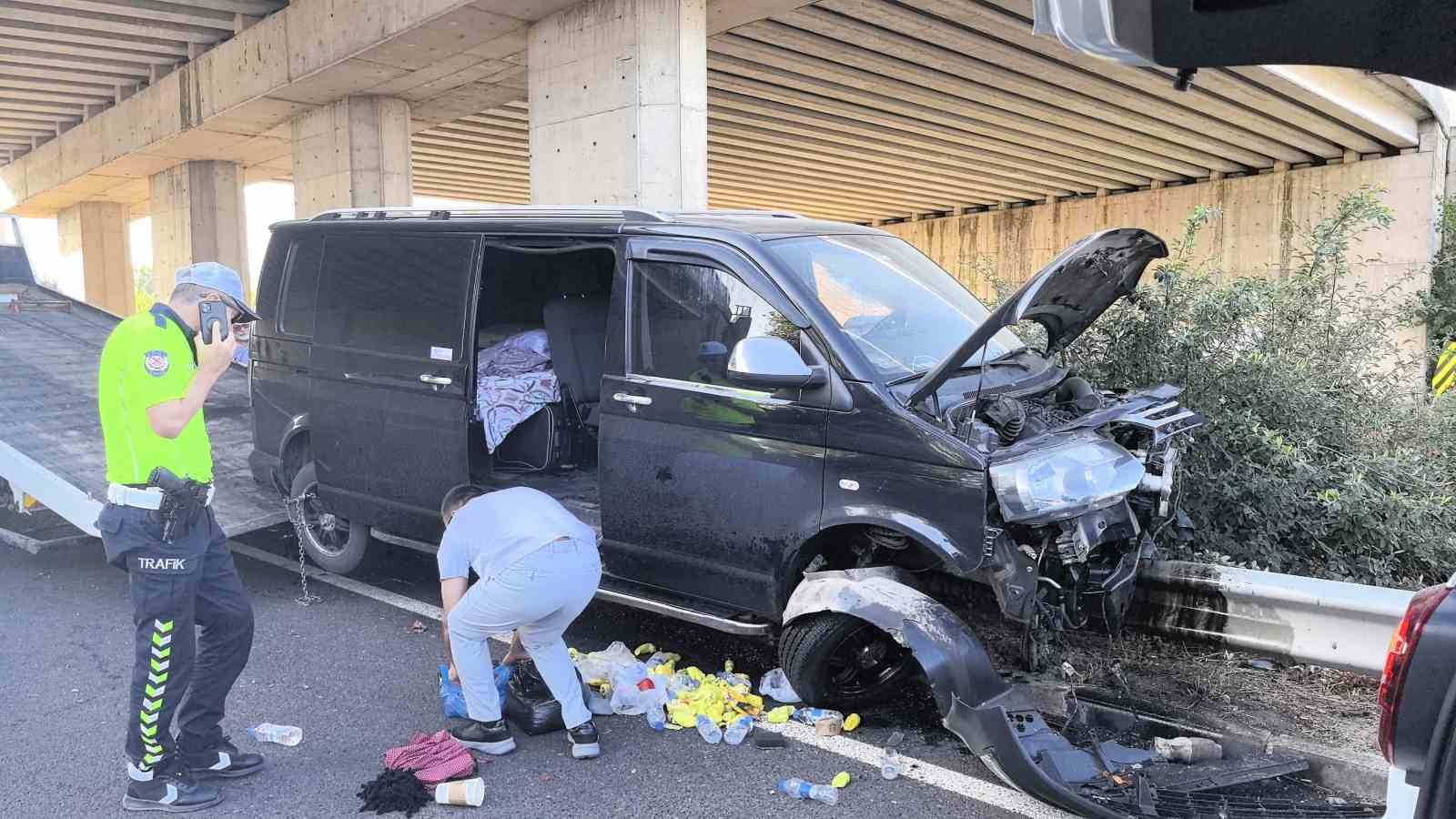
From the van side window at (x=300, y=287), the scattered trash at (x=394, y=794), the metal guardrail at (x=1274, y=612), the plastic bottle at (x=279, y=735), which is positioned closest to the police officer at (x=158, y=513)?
the plastic bottle at (x=279, y=735)

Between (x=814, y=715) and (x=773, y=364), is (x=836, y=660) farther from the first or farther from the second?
(x=773, y=364)

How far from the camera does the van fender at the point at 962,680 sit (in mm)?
3361

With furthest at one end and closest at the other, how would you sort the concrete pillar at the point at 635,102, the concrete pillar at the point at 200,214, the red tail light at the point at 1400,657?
1. the concrete pillar at the point at 200,214
2. the concrete pillar at the point at 635,102
3. the red tail light at the point at 1400,657

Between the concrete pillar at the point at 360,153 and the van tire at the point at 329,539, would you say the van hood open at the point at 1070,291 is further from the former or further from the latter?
the concrete pillar at the point at 360,153

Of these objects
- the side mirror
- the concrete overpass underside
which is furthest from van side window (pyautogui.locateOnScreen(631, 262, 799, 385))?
the concrete overpass underside

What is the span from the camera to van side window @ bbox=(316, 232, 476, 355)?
17.3ft

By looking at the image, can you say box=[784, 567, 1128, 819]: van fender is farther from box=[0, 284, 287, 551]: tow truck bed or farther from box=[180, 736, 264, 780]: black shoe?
box=[0, 284, 287, 551]: tow truck bed

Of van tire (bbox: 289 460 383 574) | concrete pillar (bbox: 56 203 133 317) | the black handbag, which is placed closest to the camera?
the black handbag

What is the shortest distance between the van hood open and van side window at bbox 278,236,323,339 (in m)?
3.87

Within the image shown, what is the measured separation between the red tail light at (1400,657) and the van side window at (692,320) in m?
2.66

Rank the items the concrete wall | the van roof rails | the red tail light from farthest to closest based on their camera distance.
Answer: the concrete wall, the van roof rails, the red tail light

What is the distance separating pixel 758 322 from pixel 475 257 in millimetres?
1708

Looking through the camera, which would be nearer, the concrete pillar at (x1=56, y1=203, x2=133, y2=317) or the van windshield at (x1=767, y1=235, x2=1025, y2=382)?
the van windshield at (x1=767, y1=235, x2=1025, y2=382)

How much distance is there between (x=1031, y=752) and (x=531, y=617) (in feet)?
6.31
